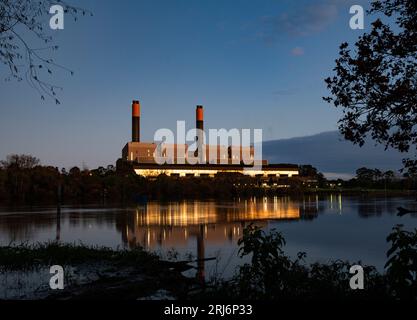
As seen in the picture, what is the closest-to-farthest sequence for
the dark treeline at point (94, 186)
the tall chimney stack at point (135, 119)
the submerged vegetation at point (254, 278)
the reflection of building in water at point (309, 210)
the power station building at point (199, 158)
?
1. the submerged vegetation at point (254, 278)
2. the reflection of building in water at point (309, 210)
3. the dark treeline at point (94, 186)
4. the tall chimney stack at point (135, 119)
5. the power station building at point (199, 158)

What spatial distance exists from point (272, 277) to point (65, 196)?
99.7 meters

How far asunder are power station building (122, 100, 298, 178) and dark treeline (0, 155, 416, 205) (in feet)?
20.1

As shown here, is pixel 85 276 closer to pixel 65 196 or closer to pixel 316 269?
pixel 316 269

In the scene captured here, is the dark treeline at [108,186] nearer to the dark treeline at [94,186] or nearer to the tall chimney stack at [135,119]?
the dark treeline at [94,186]

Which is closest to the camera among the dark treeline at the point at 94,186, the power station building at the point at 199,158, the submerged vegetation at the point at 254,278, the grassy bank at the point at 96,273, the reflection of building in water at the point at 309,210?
the submerged vegetation at the point at 254,278

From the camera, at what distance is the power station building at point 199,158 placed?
144625 millimetres

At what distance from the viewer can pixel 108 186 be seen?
108375 mm

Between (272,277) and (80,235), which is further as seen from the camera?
(80,235)

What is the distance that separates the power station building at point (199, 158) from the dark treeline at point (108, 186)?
6118 millimetres

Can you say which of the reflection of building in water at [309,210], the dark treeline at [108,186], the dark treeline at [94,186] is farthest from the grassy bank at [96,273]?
the dark treeline at [94,186]

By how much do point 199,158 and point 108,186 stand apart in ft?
178

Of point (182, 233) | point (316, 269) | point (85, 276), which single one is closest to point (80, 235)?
point (182, 233)
